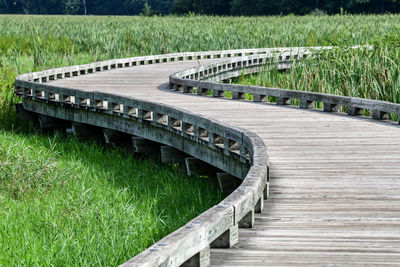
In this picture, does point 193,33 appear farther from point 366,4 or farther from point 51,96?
point 366,4

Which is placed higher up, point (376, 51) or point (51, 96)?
point (376, 51)

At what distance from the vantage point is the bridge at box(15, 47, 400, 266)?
4512 mm

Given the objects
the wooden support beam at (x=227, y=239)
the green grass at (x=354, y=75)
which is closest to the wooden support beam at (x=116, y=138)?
the green grass at (x=354, y=75)

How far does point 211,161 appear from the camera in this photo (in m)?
9.10

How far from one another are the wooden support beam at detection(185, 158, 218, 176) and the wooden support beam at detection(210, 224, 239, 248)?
16.2 ft

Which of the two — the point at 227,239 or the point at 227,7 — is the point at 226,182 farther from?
the point at 227,7

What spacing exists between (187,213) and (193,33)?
746 inches

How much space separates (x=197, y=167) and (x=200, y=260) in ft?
18.3

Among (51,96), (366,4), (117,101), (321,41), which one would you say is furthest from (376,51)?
(366,4)

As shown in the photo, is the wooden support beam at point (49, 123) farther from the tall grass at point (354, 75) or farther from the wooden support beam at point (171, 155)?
the tall grass at point (354, 75)

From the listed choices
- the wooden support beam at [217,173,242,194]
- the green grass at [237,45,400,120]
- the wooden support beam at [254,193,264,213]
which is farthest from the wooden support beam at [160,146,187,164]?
the wooden support beam at [254,193,264,213]

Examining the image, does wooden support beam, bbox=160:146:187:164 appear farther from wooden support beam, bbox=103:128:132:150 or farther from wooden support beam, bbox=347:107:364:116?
wooden support beam, bbox=347:107:364:116

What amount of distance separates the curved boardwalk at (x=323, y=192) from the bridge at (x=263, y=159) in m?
0.01

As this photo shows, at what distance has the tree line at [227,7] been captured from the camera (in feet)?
214
